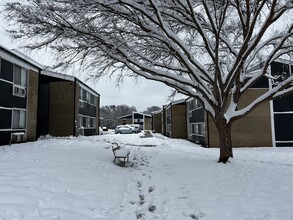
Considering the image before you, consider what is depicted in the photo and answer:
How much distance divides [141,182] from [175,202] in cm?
197

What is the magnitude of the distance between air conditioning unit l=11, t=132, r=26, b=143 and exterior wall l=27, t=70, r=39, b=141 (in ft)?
1.89

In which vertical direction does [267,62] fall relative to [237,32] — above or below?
below

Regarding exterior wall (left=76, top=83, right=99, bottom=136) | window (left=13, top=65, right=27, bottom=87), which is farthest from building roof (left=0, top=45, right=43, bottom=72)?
exterior wall (left=76, top=83, right=99, bottom=136)

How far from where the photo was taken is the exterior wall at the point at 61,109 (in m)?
22.7

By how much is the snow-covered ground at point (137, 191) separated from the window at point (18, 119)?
259 inches

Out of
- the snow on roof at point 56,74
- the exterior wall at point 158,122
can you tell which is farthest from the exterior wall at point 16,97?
the exterior wall at point 158,122

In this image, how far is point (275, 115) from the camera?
20.1 meters

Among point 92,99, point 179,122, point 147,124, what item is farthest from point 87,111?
point 147,124

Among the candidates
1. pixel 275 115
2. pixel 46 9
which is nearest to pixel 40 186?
pixel 46 9

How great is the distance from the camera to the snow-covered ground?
473 centimetres

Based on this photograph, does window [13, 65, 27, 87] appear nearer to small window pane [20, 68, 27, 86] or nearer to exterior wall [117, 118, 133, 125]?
small window pane [20, 68, 27, 86]

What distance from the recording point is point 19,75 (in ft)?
50.1

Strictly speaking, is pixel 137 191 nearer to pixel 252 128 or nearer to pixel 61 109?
pixel 252 128

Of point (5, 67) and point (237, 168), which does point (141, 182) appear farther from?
point (5, 67)
